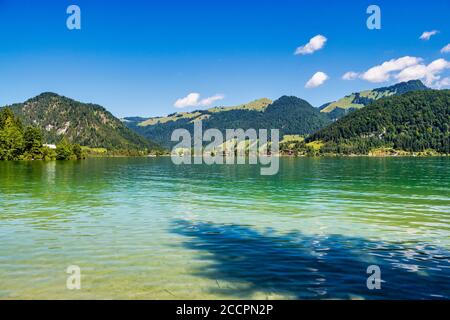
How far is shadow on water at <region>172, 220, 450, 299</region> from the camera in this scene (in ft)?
52.0

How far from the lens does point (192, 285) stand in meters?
16.8

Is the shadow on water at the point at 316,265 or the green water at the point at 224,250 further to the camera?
the green water at the point at 224,250

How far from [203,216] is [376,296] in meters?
22.5

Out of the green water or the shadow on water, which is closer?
the shadow on water

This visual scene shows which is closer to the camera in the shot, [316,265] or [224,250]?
[316,265]

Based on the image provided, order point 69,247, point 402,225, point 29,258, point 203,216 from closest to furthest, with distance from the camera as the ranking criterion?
point 29,258 < point 69,247 < point 402,225 < point 203,216

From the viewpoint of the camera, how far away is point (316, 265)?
19500mm

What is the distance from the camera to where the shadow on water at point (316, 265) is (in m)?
15.9

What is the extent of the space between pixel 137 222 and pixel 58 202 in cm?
1643

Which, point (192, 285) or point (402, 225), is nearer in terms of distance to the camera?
point (192, 285)
